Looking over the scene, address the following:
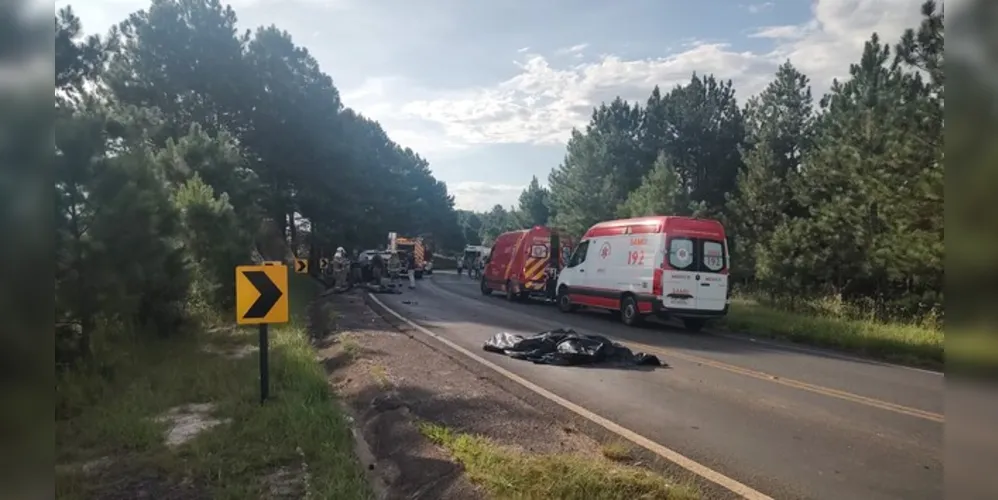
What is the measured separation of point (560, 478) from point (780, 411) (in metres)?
4.28

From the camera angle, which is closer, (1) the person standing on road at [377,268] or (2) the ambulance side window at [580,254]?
(2) the ambulance side window at [580,254]

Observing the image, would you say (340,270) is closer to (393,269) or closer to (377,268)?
(377,268)

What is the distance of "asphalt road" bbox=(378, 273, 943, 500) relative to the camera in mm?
5586

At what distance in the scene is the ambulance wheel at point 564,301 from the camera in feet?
71.9

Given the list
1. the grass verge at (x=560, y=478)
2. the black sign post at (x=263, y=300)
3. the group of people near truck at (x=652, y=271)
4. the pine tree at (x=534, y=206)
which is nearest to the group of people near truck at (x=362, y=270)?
the group of people near truck at (x=652, y=271)

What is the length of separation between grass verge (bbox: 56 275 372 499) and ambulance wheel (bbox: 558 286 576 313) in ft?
41.4

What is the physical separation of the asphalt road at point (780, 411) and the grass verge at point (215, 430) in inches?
117

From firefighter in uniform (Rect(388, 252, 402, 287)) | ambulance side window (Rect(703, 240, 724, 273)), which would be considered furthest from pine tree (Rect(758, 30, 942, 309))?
firefighter in uniform (Rect(388, 252, 402, 287))

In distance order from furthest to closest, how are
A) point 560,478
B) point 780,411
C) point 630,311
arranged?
point 630,311, point 780,411, point 560,478

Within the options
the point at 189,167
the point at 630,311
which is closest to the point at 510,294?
the point at 630,311

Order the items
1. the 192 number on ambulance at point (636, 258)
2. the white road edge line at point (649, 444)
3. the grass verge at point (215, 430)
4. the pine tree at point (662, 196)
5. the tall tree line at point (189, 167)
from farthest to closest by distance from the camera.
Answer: the pine tree at point (662, 196) < the 192 number on ambulance at point (636, 258) < the tall tree line at point (189, 167) < the white road edge line at point (649, 444) < the grass verge at point (215, 430)

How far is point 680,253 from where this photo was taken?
1688 cm

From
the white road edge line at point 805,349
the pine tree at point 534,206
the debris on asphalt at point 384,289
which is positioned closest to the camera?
the white road edge line at point 805,349

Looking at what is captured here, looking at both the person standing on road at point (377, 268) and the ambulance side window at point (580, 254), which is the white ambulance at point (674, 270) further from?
the person standing on road at point (377, 268)
